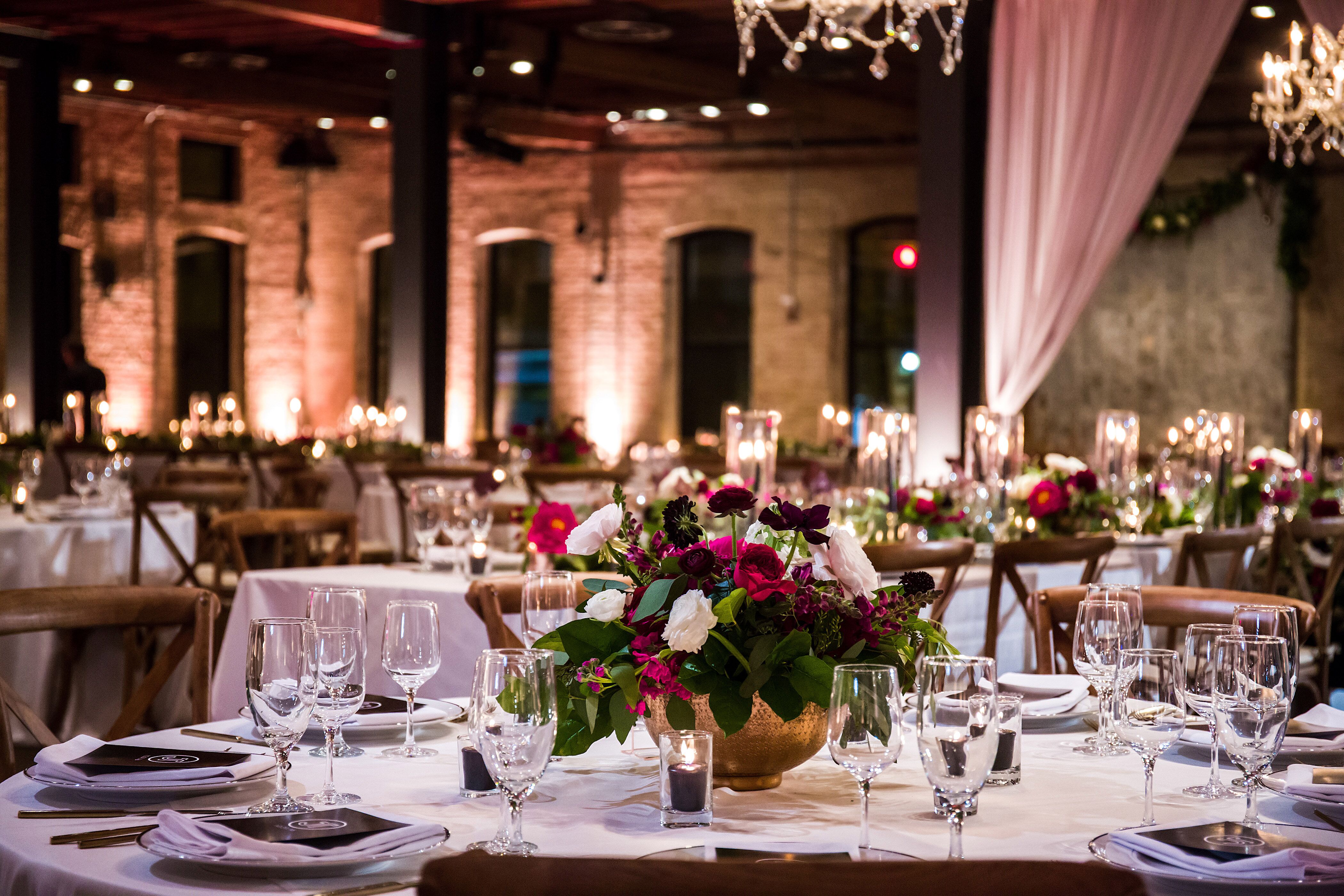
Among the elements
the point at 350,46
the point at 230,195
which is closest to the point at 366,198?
the point at 230,195

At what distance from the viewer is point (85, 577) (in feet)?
18.8

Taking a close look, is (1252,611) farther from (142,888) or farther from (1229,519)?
(1229,519)

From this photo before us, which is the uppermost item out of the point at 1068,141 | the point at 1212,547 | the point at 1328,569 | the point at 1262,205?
the point at 1262,205

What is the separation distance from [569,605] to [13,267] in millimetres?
10310

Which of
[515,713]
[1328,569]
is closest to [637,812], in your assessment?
[515,713]

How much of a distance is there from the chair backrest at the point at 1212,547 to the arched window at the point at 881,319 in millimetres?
9354

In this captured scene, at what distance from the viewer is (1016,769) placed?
6.57ft

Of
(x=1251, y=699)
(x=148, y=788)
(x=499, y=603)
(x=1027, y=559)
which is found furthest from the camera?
(x=1027, y=559)

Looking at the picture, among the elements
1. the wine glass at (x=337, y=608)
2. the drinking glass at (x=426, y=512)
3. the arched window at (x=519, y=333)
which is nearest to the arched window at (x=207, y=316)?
the arched window at (x=519, y=333)

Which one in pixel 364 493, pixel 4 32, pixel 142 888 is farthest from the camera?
pixel 4 32

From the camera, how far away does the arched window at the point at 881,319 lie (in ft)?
46.5

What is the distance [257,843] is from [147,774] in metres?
0.41

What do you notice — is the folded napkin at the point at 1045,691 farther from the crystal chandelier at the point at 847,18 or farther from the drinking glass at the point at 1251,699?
the crystal chandelier at the point at 847,18

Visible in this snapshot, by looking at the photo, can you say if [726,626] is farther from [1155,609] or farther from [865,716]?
[1155,609]
